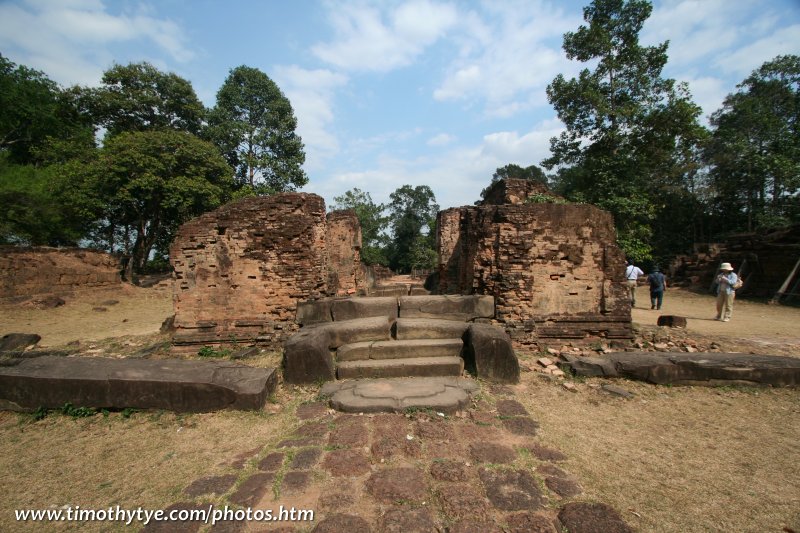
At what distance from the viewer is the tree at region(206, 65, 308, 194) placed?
73.5 feet

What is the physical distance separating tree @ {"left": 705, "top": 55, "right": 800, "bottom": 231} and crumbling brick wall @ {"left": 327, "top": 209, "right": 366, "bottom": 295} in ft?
72.2

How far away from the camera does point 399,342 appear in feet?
17.1

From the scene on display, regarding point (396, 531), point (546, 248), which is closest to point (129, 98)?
point (546, 248)

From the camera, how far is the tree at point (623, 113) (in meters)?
13.6

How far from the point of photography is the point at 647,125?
14.0 m

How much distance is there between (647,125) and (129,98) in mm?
27218

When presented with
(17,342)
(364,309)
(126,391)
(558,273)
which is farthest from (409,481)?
(17,342)

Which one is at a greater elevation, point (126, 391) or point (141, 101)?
point (141, 101)

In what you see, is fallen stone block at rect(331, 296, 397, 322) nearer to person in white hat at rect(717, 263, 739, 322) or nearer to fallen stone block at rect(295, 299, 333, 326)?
fallen stone block at rect(295, 299, 333, 326)

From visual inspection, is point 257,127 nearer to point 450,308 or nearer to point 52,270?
point 52,270

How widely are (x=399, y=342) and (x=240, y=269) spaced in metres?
3.59

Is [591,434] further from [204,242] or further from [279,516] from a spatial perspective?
[204,242]

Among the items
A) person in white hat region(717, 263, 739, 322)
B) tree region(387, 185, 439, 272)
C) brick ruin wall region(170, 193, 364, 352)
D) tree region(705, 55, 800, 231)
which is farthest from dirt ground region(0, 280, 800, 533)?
tree region(387, 185, 439, 272)

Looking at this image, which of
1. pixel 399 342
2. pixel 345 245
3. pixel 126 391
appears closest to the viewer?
pixel 126 391
